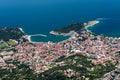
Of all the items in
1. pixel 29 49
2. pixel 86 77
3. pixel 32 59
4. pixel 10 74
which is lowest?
pixel 86 77

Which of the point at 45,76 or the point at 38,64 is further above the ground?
the point at 38,64

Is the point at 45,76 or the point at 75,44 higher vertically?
the point at 75,44

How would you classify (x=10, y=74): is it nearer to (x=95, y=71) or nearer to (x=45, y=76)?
(x=45, y=76)

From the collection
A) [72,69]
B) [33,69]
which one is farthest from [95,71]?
[33,69]

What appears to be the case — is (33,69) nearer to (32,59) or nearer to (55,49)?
(32,59)

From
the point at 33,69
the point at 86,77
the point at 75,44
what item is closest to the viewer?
the point at 86,77

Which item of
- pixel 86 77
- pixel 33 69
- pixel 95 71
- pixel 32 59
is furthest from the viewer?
pixel 32 59

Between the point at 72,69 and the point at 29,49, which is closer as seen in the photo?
the point at 72,69

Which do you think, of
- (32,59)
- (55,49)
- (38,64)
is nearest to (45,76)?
(38,64)

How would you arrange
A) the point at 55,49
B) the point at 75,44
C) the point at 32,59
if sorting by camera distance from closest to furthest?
the point at 32,59 < the point at 55,49 < the point at 75,44
